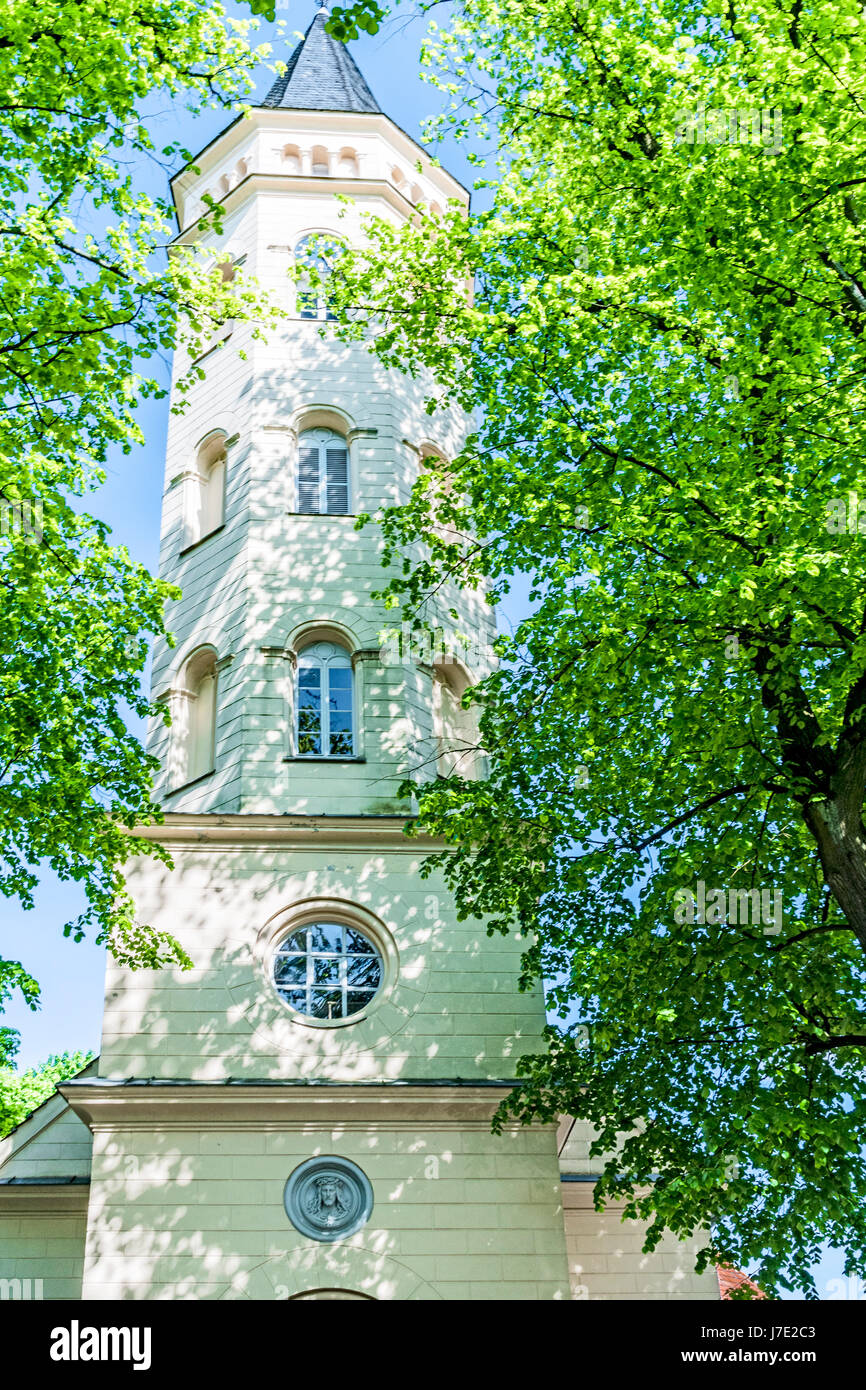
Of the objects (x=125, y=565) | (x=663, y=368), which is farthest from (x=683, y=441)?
(x=125, y=565)

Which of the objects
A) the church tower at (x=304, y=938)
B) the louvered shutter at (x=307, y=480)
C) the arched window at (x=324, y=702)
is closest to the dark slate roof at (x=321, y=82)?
the church tower at (x=304, y=938)

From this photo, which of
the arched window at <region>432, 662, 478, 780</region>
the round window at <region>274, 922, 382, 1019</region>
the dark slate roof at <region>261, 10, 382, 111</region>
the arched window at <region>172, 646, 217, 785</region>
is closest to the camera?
the round window at <region>274, 922, 382, 1019</region>

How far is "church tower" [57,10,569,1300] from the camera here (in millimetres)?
14211

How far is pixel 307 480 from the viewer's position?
2025 cm

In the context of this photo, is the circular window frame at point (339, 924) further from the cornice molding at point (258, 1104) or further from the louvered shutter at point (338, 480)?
the louvered shutter at point (338, 480)

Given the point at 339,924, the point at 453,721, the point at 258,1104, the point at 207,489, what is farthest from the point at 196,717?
the point at 258,1104

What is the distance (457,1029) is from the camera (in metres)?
15.7

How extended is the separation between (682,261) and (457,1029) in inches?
355

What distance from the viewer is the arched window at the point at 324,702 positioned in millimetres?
17906

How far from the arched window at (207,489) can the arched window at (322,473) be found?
1.43 metres

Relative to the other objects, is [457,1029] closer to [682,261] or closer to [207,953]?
[207,953]

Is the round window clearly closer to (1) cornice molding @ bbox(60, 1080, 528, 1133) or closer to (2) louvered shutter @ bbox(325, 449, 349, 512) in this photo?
(1) cornice molding @ bbox(60, 1080, 528, 1133)

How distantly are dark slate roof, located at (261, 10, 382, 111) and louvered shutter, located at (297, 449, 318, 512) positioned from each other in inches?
316

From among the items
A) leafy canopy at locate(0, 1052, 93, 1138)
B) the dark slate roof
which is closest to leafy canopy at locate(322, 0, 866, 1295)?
the dark slate roof
